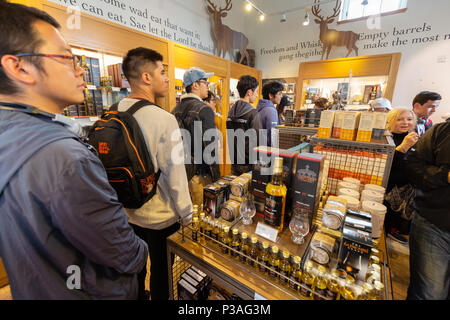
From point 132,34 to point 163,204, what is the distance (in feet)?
8.28

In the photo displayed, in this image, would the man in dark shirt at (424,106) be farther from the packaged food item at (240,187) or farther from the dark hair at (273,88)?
the packaged food item at (240,187)

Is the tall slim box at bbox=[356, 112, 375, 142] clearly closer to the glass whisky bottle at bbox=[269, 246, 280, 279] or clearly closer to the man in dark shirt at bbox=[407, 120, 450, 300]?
the man in dark shirt at bbox=[407, 120, 450, 300]

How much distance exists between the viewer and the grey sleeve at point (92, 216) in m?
0.58

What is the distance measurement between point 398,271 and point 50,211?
3.00 metres

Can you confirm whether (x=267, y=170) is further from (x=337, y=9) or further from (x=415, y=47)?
(x=337, y=9)

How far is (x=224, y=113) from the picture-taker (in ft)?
15.6

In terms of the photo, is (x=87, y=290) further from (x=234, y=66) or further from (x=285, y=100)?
(x=234, y=66)

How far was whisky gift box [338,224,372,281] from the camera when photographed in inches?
28.8

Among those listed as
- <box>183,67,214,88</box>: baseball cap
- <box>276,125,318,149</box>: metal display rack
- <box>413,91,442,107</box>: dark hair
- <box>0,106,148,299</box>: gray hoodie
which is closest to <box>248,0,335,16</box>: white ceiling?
<box>413,91,442,107</box>: dark hair

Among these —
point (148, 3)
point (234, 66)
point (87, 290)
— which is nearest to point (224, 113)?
point (234, 66)

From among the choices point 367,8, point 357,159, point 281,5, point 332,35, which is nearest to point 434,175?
point 357,159

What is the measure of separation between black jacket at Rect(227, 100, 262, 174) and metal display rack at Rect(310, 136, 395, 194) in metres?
1.06

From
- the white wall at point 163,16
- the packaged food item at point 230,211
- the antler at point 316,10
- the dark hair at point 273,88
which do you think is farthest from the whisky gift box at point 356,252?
the antler at point 316,10

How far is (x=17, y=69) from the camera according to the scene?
2.02ft
